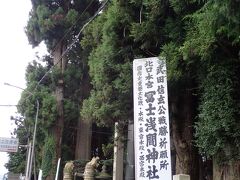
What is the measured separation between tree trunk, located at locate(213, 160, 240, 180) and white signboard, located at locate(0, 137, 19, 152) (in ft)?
57.5

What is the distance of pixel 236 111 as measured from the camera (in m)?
8.12

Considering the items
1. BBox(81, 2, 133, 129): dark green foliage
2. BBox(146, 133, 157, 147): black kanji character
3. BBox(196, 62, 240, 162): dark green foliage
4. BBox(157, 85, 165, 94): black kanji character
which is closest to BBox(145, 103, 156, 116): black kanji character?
BBox(157, 85, 165, 94): black kanji character

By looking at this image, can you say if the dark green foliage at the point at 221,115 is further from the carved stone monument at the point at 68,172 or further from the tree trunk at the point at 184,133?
the carved stone monument at the point at 68,172

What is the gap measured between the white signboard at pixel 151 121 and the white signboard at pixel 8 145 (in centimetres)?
1689

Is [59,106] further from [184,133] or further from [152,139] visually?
[152,139]

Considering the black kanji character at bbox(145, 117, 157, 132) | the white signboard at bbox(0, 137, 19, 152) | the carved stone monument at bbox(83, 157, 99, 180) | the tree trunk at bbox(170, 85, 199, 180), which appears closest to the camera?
the black kanji character at bbox(145, 117, 157, 132)

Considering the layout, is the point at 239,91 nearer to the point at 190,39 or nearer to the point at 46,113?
the point at 190,39

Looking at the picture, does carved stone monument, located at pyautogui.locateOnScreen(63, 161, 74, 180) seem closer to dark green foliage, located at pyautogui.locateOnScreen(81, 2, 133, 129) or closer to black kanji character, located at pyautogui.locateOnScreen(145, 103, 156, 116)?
dark green foliage, located at pyautogui.locateOnScreen(81, 2, 133, 129)

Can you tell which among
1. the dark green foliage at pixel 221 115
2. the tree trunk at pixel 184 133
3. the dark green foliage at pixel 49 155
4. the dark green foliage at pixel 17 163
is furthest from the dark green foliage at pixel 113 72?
the dark green foliage at pixel 17 163

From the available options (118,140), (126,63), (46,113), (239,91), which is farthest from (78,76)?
(239,91)

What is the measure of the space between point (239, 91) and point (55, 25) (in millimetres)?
12700

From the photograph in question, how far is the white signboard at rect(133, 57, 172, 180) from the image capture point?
26.7 ft

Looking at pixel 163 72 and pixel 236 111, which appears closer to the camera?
pixel 236 111

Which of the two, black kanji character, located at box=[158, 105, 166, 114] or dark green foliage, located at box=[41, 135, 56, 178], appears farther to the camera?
dark green foliage, located at box=[41, 135, 56, 178]
